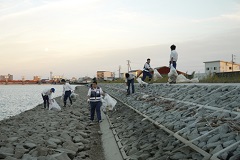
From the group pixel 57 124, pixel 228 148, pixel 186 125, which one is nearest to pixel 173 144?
pixel 186 125

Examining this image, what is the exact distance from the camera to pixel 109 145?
8.64 meters

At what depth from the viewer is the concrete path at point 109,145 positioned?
7.52 m

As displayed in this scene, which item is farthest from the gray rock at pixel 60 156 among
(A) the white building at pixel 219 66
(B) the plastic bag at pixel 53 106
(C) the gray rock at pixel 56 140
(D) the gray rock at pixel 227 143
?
(A) the white building at pixel 219 66

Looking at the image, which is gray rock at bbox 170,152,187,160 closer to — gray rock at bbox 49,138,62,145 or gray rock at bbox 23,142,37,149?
gray rock at bbox 23,142,37,149

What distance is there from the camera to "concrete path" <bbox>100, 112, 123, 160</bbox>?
296 inches

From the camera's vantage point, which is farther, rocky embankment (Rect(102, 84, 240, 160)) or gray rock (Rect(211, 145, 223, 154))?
rocky embankment (Rect(102, 84, 240, 160))

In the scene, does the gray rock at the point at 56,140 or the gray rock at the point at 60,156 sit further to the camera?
the gray rock at the point at 56,140

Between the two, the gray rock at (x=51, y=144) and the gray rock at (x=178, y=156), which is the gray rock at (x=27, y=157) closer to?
the gray rock at (x=51, y=144)

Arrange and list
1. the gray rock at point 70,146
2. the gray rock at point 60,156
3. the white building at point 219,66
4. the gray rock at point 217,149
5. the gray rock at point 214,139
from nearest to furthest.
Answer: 1. the gray rock at point 217,149
2. the gray rock at point 214,139
3. the gray rock at point 60,156
4. the gray rock at point 70,146
5. the white building at point 219,66

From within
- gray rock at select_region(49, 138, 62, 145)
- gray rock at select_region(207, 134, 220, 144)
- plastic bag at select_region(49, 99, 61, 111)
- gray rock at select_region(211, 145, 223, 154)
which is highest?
gray rock at select_region(207, 134, 220, 144)

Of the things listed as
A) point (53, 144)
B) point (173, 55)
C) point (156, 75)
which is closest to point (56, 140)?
point (53, 144)

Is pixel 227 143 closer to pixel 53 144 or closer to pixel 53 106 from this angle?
pixel 53 144

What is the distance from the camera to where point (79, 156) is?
7.62 meters

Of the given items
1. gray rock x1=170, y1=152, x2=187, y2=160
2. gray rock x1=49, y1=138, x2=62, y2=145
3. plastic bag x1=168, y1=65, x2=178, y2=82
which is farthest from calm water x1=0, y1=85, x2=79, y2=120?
gray rock x1=170, y1=152, x2=187, y2=160
